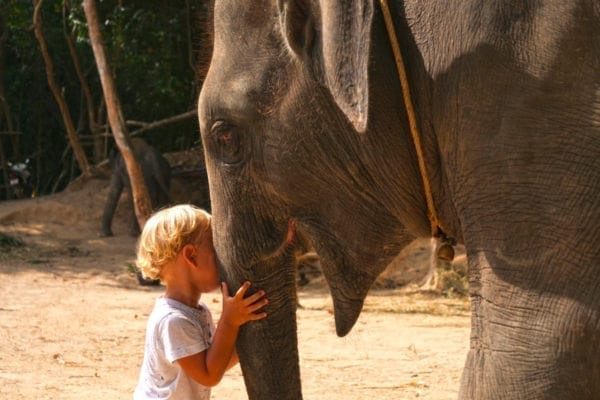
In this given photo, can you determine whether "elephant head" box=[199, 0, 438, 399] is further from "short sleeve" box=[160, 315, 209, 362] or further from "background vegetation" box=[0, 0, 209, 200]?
"background vegetation" box=[0, 0, 209, 200]

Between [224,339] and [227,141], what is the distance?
1.98 ft

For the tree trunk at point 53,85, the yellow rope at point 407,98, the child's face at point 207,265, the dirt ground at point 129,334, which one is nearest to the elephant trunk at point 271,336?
the child's face at point 207,265

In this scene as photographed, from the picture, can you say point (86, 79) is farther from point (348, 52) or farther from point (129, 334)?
point (348, 52)

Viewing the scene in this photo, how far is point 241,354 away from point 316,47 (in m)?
1.07

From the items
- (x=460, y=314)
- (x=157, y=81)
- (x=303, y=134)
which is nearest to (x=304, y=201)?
(x=303, y=134)

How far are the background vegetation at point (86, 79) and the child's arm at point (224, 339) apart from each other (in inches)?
381

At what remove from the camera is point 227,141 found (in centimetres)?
338

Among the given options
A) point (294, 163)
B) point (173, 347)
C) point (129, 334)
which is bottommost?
point (129, 334)

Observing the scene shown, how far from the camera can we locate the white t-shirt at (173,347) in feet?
12.3

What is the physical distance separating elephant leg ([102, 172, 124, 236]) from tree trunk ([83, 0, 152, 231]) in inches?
138

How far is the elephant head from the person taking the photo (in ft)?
9.58

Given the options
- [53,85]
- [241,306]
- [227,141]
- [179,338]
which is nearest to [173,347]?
[179,338]

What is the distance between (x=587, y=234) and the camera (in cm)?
251

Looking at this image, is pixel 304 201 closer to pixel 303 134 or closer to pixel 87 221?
pixel 303 134
